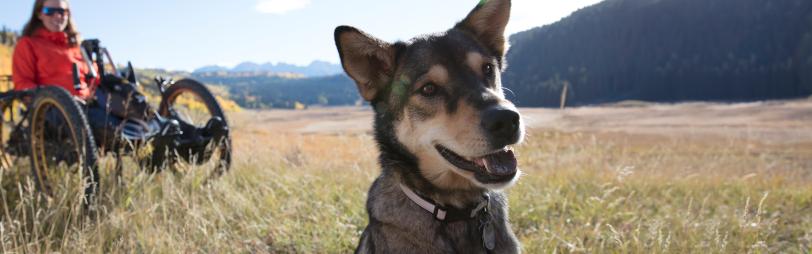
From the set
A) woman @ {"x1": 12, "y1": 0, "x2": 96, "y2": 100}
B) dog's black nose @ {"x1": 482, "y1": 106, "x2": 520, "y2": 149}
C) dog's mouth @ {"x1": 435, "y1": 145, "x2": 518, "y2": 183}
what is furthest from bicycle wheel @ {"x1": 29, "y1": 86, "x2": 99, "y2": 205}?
dog's black nose @ {"x1": 482, "y1": 106, "x2": 520, "y2": 149}

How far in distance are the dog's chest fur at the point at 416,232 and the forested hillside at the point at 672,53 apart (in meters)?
101

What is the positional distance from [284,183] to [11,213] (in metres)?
2.45

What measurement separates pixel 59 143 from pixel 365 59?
3.94 metres

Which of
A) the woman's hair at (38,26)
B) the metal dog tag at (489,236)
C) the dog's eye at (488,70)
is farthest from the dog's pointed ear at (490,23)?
the woman's hair at (38,26)

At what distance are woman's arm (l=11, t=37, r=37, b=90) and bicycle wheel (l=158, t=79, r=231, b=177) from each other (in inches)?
54.4

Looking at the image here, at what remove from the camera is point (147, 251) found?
378 centimetres

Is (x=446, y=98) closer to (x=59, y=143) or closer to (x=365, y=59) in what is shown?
(x=365, y=59)

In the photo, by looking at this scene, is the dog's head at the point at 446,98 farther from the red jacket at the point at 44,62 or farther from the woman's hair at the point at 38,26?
the woman's hair at the point at 38,26

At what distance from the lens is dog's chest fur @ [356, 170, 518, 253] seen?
2.67 metres

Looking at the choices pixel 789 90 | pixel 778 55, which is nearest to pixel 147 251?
pixel 789 90

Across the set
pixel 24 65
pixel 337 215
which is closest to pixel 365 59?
pixel 337 215

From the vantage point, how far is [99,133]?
5.28m

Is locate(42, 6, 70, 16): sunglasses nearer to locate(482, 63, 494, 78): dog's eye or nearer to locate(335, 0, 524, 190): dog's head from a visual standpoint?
locate(335, 0, 524, 190): dog's head

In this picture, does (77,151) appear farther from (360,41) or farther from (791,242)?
(791,242)
